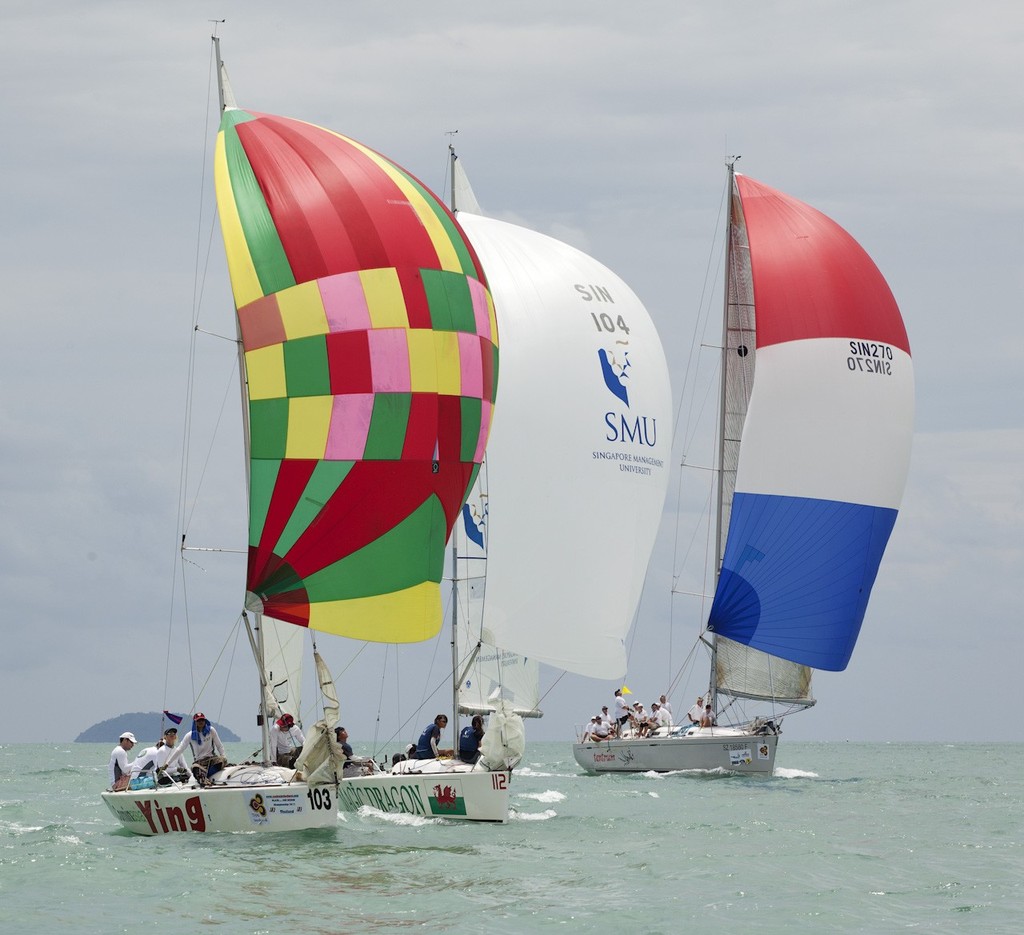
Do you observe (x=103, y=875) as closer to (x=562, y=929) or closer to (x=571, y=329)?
(x=562, y=929)

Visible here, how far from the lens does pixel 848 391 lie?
30703 mm

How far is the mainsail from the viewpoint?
30.7 metres

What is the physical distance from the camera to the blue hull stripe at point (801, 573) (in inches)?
1210

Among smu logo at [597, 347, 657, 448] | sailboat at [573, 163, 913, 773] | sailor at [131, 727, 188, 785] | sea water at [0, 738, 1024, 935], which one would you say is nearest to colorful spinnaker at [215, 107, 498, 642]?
sailor at [131, 727, 188, 785]

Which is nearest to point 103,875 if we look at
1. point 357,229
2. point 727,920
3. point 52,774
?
point 727,920

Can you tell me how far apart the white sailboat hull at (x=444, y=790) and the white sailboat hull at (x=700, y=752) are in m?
10.5

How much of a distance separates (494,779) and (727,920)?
6058 millimetres

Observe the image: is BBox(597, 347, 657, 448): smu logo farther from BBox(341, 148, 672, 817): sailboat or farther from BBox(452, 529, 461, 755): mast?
BBox(452, 529, 461, 755): mast

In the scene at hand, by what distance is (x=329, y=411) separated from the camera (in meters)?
18.4

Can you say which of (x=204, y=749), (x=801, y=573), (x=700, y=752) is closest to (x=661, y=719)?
(x=700, y=752)

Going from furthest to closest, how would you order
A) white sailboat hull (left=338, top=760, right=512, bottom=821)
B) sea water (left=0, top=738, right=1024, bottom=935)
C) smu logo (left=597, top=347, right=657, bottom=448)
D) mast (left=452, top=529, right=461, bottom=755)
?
smu logo (left=597, top=347, right=657, bottom=448)
mast (left=452, top=529, right=461, bottom=755)
white sailboat hull (left=338, top=760, right=512, bottom=821)
sea water (left=0, top=738, right=1024, bottom=935)

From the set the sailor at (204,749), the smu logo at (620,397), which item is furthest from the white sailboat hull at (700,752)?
the sailor at (204,749)

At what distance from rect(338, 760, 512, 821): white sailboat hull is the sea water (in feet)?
0.57

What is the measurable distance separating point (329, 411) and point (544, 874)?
18.0 ft
